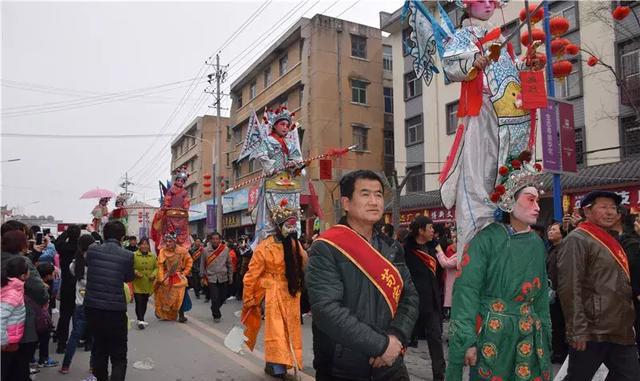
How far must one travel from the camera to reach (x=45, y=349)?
6891 millimetres

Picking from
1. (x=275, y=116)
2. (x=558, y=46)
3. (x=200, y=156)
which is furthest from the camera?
(x=200, y=156)

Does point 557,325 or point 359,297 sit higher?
point 359,297

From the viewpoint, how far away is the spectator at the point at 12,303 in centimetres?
431

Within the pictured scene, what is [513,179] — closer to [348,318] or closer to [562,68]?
[348,318]

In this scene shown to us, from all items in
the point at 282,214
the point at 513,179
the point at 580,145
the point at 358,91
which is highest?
the point at 358,91

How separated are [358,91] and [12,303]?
84.7 ft

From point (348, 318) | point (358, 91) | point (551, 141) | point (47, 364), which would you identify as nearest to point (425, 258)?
point (348, 318)

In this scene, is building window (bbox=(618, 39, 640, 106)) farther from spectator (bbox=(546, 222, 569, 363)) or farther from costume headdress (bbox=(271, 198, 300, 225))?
costume headdress (bbox=(271, 198, 300, 225))

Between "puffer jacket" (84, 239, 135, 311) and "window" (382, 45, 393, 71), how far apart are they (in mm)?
25968

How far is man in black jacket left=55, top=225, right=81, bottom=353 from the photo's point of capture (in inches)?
292

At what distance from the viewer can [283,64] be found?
3169 centimetres

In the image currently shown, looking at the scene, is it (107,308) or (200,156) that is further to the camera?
(200,156)

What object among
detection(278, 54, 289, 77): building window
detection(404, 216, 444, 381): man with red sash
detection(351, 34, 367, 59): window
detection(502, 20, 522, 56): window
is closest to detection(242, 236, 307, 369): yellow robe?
detection(404, 216, 444, 381): man with red sash

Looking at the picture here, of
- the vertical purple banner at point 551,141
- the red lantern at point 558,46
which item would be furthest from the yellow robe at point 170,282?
the red lantern at point 558,46
